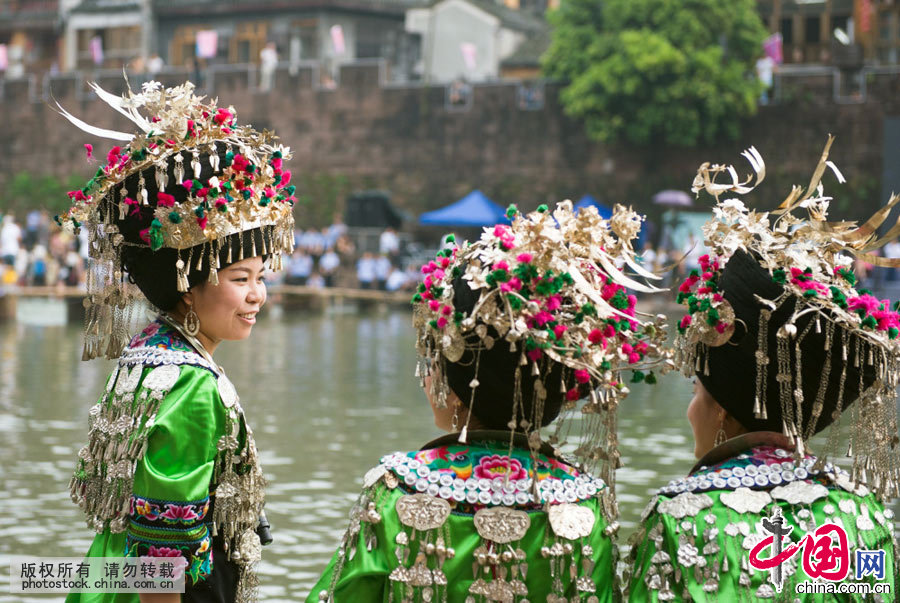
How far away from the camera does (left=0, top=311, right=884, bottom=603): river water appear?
664cm

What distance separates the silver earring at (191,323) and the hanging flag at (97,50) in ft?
120

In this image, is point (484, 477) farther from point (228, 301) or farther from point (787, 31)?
point (787, 31)

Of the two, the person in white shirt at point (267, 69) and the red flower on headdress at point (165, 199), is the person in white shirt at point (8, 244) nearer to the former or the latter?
the person in white shirt at point (267, 69)

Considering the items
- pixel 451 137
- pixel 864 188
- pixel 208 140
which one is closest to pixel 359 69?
pixel 451 137

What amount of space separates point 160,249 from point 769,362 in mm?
1407

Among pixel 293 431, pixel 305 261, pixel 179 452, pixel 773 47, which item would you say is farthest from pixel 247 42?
pixel 179 452

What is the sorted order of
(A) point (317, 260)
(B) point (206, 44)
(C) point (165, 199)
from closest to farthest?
(C) point (165, 199) < (A) point (317, 260) < (B) point (206, 44)

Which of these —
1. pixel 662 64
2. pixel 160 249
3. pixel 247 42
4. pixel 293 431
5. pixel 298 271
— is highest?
pixel 247 42

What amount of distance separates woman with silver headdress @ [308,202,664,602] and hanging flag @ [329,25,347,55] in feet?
110

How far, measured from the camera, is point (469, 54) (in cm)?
3491

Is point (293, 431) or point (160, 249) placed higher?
point (160, 249)

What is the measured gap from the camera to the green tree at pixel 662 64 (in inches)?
1113

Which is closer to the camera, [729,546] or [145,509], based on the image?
[729,546]

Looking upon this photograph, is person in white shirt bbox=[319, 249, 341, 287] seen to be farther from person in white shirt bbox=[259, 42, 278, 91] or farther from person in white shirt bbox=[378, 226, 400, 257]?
person in white shirt bbox=[259, 42, 278, 91]
